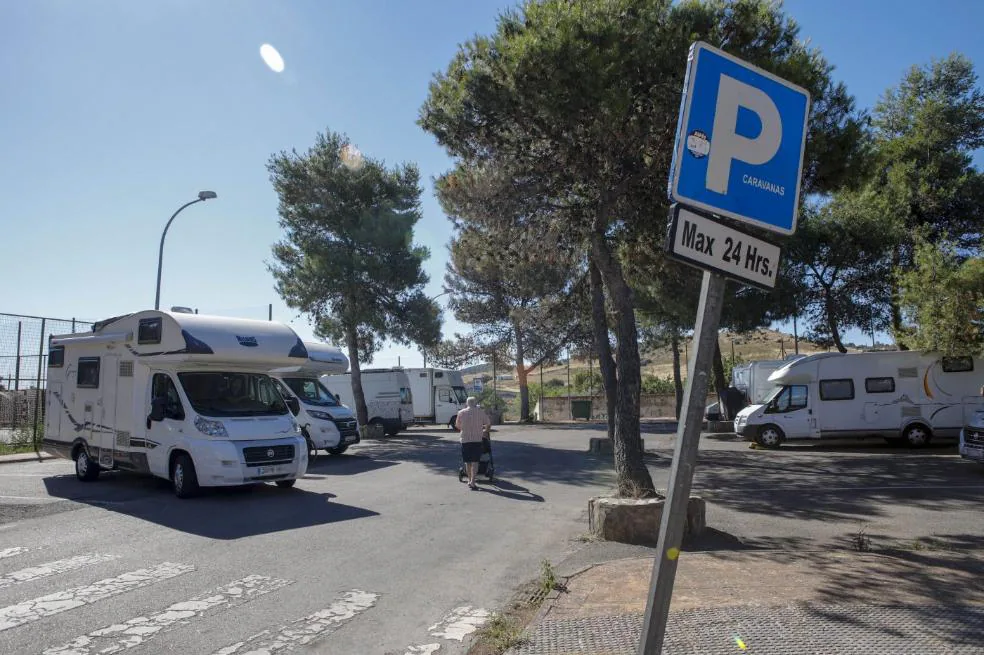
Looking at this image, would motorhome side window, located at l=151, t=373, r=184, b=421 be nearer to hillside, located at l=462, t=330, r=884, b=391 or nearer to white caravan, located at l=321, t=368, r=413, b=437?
white caravan, located at l=321, t=368, r=413, b=437

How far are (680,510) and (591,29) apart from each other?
32.5 feet

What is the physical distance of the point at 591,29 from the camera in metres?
11.0

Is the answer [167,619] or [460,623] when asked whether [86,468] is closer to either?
[167,619]

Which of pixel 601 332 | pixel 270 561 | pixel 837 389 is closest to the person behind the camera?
pixel 270 561

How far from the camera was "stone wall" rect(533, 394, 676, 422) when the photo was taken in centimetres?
4325

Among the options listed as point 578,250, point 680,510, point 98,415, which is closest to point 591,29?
point 578,250

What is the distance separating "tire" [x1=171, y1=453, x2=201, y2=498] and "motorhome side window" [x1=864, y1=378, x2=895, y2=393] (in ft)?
60.8

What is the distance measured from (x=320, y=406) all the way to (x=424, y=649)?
14.5 metres

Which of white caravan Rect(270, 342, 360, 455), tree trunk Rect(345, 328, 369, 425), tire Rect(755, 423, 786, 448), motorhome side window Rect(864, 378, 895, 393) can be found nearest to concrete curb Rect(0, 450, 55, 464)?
white caravan Rect(270, 342, 360, 455)

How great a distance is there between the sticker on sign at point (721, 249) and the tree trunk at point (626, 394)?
19.9 ft

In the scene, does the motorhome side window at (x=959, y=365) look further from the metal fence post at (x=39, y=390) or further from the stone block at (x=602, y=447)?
the metal fence post at (x=39, y=390)

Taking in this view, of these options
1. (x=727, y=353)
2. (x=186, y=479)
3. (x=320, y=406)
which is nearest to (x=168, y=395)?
(x=186, y=479)

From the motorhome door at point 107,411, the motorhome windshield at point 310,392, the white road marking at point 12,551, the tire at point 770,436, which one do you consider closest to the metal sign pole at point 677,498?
the white road marking at point 12,551

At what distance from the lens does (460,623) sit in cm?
551
